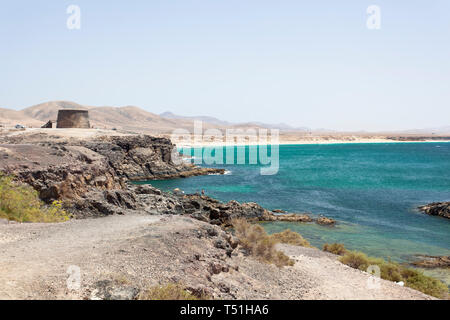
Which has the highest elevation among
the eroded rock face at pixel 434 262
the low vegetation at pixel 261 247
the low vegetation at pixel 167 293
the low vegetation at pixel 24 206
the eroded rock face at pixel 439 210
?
the low vegetation at pixel 24 206

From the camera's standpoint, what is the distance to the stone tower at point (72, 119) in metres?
48.9

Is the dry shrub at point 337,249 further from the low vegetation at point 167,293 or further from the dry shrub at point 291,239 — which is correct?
the low vegetation at point 167,293

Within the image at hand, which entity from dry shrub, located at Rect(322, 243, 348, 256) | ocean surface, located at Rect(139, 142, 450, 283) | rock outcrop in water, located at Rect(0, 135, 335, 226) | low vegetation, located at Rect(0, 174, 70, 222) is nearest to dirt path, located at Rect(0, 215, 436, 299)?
low vegetation, located at Rect(0, 174, 70, 222)

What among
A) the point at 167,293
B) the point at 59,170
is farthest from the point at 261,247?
the point at 59,170

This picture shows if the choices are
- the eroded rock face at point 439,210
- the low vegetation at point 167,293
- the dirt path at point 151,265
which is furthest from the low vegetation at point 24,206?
the eroded rock face at point 439,210

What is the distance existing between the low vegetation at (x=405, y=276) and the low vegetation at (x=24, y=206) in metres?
11.6

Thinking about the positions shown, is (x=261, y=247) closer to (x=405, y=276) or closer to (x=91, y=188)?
(x=405, y=276)

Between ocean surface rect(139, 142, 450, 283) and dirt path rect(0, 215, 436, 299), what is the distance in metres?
7.17

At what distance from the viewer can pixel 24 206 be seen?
1397cm

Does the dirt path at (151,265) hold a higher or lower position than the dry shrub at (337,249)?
higher

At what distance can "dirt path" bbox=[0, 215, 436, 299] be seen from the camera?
7668mm

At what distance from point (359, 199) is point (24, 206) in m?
27.9

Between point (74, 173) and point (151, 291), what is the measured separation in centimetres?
1312
